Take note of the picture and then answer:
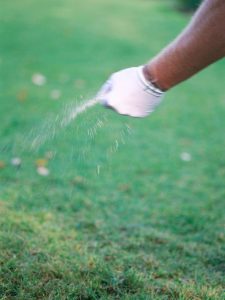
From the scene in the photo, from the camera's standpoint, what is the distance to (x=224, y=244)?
9.57 feet

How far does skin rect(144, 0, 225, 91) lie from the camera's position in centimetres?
170

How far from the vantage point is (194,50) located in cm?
175

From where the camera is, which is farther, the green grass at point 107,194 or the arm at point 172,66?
the green grass at point 107,194

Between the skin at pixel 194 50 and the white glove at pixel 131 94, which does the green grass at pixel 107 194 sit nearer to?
the white glove at pixel 131 94

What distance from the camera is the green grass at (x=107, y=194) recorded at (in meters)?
2.18

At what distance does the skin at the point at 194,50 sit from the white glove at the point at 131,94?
3 centimetres

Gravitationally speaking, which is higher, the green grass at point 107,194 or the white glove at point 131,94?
the white glove at point 131,94

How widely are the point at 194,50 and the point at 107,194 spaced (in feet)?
6.81

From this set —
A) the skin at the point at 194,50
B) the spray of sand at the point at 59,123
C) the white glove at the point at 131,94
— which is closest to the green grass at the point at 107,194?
the spray of sand at the point at 59,123

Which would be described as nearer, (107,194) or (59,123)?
(59,123)

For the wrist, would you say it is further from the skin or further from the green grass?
the green grass

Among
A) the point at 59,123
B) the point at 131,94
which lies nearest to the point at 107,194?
the point at 59,123

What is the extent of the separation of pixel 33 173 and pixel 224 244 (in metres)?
1.60

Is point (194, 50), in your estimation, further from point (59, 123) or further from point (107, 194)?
point (107, 194)
